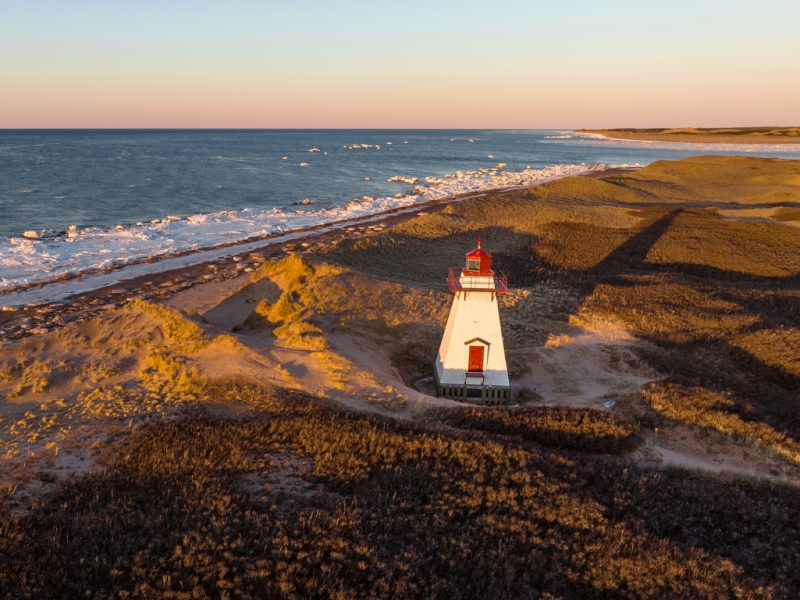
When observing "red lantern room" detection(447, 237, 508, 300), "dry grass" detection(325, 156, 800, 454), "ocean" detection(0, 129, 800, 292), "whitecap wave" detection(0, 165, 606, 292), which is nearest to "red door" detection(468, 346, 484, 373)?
"red lantern room" detection(447, 237, 508, 300)

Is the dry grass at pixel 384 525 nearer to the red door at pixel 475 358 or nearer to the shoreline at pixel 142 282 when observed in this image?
the red door at pixel 475 358

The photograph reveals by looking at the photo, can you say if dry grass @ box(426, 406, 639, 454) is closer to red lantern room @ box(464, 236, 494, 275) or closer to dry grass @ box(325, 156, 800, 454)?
red lantern room @ box(464, 236, 494, 275)

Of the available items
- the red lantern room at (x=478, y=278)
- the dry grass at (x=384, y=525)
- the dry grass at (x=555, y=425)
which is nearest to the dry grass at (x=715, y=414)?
the dry grass at (x=555, y=425)

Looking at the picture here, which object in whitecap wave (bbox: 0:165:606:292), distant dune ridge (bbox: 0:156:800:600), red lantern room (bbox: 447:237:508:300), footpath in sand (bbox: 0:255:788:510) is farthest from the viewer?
whitecap wave (bbox: 0:165:606:292)

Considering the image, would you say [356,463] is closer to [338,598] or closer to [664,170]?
[338,598]

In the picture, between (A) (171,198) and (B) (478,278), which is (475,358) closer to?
(B) (478,278)

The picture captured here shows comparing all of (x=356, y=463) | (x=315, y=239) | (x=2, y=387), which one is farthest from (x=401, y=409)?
(x=315, y=239)
